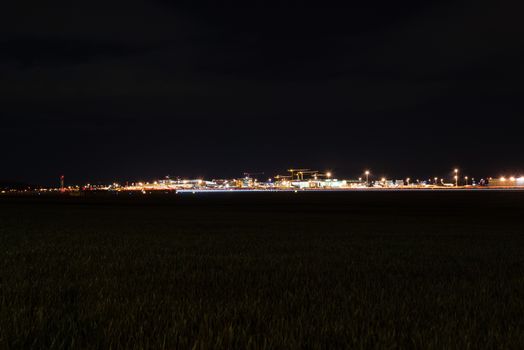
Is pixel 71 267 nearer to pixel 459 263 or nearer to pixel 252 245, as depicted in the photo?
pixel 252 245

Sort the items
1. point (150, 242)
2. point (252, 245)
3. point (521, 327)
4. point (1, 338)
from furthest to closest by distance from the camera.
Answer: point (150, 242) → point (252, 245) → point (521, 327) → point (1, 338)

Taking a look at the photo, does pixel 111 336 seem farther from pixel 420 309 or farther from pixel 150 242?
pixel 150 242

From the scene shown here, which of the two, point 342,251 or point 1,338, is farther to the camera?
point 342,251

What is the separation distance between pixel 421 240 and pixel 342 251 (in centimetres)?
556

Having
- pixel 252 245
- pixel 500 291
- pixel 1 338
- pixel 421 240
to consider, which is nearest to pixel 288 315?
pixel 1 338

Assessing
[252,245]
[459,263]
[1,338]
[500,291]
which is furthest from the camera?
[252,245]

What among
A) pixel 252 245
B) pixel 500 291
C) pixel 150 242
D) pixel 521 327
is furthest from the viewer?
pixel 150 242

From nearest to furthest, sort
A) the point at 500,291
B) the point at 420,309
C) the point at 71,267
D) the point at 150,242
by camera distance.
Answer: the point at 420,309
the point at 500,291
the point at 71,267
the point at 150,242

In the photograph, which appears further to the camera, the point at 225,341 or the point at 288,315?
the point at 288,315

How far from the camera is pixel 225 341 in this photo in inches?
232

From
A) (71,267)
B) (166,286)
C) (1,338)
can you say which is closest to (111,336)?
(1,338)

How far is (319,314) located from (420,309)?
1.58 m

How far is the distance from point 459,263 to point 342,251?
3.54m

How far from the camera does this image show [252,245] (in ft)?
57.9
